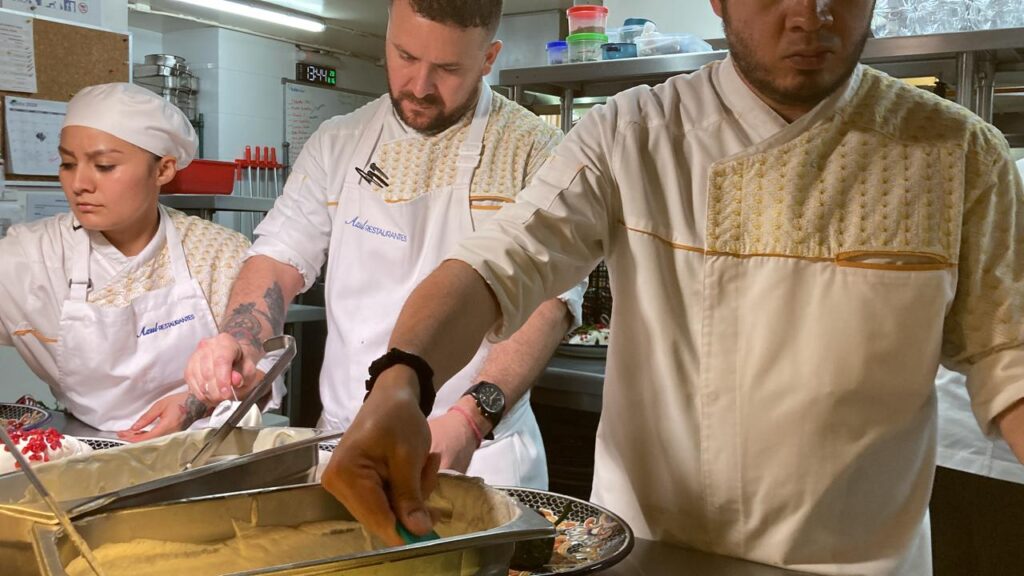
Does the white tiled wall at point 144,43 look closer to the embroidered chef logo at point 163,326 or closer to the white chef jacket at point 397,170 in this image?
the embroidered chef logo at point 163,326

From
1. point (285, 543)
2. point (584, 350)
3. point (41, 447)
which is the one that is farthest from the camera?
point (584, 350)

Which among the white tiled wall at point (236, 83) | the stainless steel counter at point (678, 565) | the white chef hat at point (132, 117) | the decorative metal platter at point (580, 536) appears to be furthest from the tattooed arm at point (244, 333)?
the white tiled wall at point (236, 83)

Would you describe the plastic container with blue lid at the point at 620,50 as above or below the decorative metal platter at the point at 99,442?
above

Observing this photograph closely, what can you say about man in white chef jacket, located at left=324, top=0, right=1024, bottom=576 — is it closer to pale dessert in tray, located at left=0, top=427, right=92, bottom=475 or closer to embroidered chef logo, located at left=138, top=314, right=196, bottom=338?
pale dessert in tray, located at left=0, top=427, right=92, bottom=475

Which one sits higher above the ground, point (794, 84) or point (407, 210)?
point (794, 84)

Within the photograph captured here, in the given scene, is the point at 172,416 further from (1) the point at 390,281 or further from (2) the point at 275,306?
(1) the point at 390,281

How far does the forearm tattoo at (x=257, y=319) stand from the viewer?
2.01 meters

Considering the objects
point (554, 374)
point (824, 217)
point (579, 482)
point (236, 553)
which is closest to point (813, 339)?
point (824, 217)

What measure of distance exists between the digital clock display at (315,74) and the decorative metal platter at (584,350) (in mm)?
6455

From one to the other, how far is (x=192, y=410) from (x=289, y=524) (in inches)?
39.7

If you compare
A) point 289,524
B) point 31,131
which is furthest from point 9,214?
point 289,524

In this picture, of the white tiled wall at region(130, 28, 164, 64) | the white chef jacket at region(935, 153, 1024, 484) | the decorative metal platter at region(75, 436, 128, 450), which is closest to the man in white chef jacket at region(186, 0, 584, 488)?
the decorative metal platter at region(75, 436, 128, 450)

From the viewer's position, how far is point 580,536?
1.08 m

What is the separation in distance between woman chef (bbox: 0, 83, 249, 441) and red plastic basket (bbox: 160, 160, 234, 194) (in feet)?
7.56
